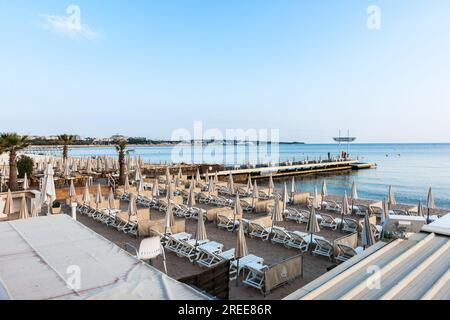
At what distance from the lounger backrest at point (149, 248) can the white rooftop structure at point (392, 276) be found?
10.4ft

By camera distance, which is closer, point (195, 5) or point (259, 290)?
point (259, 290)

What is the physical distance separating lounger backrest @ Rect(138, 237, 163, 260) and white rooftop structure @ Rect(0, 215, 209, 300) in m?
0.80

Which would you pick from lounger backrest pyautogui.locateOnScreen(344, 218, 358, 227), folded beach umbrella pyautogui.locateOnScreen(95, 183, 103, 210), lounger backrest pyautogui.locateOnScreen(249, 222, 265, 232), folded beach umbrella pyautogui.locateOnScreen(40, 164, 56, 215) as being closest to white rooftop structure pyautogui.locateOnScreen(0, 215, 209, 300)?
folded beach umbrella pyautogui.locateOnScreen(40, 164, 56, 215)

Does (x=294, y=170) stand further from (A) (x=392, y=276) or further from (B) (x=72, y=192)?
(A) (x=392, y=276)

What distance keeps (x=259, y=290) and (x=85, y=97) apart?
2972 cm

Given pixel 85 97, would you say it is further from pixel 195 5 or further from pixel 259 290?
pixel 259 290

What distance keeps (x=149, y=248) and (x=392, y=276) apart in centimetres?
388

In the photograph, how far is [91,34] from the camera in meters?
15.2

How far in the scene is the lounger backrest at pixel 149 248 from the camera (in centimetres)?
526

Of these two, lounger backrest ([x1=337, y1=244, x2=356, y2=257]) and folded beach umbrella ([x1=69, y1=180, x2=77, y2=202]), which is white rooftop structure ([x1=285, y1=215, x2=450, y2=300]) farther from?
folded beach umbrella ([x1=69, y1=180, x2=77, y2=202])

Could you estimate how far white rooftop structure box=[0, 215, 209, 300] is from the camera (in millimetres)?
2990

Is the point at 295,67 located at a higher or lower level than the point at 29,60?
higher

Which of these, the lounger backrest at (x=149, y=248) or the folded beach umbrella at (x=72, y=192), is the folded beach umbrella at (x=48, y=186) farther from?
the lounger backrest at (x=149, y=248)
